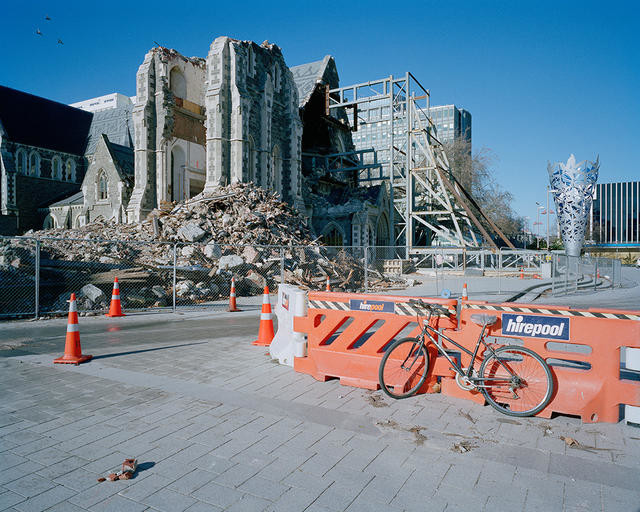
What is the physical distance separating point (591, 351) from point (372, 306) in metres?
2.44

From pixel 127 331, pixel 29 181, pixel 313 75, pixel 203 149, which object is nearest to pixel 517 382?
pixel 127 331

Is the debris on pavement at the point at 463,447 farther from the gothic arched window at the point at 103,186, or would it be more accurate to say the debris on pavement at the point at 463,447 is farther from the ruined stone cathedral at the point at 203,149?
the gothic arched window at the point at 103,186

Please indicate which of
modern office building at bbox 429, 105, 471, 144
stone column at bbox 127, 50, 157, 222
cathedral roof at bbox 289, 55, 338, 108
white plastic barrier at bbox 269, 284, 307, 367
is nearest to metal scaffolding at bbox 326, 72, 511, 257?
cathedral roof at bbox 289, 55, 338, 108

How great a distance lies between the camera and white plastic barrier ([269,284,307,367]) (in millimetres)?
6280

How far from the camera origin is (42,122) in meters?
40.9

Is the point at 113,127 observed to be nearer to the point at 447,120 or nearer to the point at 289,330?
the point at 289,330

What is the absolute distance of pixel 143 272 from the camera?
13.9m

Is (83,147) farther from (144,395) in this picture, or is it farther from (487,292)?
(144,395)

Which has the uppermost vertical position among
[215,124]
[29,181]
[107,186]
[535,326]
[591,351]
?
[215,124]

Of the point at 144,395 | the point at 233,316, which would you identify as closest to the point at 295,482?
the point at 144,395

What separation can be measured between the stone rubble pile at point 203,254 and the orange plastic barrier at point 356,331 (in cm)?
766

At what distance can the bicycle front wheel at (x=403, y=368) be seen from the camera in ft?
16.7

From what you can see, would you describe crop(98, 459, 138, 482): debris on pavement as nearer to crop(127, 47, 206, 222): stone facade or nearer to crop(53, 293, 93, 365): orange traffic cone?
crop(53, 293, 93, 365): orange traffic cone

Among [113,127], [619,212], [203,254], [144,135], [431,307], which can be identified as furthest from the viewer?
[619,212]
